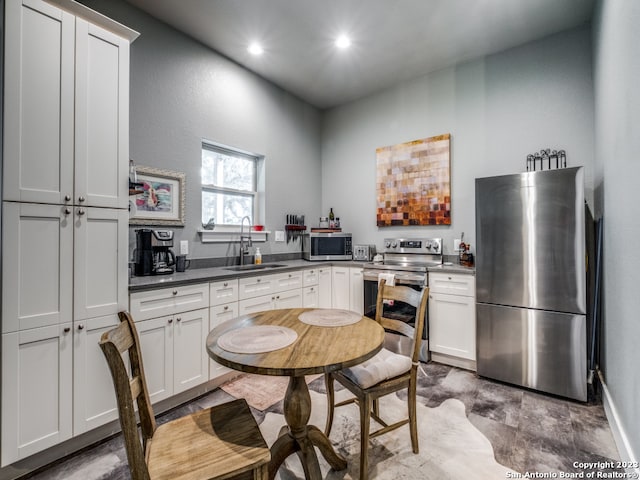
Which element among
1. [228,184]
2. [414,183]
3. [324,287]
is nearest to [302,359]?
[324,287]

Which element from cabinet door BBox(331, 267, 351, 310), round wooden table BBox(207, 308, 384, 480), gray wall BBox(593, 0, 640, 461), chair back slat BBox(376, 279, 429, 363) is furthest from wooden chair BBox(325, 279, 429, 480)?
cabinet door BBox(331, 267, 351, 310)

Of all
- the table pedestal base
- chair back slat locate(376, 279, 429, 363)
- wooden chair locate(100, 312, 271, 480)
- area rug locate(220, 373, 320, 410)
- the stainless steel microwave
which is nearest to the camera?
wooden chair locate(100, 312, 271, 480)

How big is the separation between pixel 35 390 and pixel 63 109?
59.8 inches

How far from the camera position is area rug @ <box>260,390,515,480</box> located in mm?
1577

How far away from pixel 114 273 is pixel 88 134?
2.74 feet

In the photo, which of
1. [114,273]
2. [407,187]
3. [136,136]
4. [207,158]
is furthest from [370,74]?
[114,273]

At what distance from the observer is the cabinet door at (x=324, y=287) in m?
3.58

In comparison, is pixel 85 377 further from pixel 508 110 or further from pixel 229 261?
pixel 508 110

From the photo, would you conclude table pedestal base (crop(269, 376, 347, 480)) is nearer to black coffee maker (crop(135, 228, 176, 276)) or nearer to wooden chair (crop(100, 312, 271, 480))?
wooden chair (crop(100, 312, 271, 480))

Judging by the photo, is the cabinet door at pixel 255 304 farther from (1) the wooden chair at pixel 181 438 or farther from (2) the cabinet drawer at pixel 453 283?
(2) the cabinet drawer at pixel 453 283

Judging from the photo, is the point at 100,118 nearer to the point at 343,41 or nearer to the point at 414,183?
the point at 343,41

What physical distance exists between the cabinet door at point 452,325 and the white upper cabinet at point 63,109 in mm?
2745

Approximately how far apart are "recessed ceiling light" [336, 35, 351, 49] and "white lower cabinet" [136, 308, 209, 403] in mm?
2722

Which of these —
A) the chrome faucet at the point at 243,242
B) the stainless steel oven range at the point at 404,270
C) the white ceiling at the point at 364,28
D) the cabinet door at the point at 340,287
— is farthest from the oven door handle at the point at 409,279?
the white ceiling at the point at 364,28
